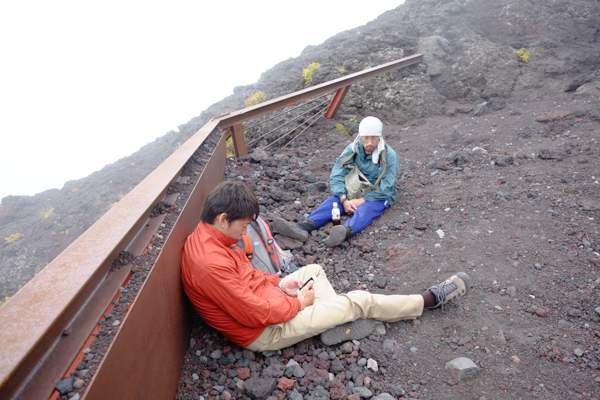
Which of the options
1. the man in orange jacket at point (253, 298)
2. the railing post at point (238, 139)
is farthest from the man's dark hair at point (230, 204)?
the railing post at point (238, 139)

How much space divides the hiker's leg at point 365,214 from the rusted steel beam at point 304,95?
2.85 m

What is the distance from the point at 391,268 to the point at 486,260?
3.11ft

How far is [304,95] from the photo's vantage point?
24.0 feet

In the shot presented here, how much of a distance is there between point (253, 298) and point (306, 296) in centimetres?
60

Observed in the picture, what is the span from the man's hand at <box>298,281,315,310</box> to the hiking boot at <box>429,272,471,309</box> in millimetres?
1091

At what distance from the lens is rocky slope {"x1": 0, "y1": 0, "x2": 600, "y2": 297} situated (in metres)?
8.57

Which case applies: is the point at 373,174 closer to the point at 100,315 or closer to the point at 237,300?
the point at 237,300

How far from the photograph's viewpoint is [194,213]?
10.3 ft

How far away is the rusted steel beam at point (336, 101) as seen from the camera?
8.12 meters

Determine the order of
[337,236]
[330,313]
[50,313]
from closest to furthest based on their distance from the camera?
1. [50,313]
2. [330,313]
3. [337,236]

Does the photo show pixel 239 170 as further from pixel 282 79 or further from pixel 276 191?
pixel 282 79

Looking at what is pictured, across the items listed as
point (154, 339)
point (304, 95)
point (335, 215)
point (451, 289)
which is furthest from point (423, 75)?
point (154, 339)

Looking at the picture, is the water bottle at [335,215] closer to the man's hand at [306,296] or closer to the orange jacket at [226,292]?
the man's hand at [306,296]

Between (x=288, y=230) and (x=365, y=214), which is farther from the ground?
(x=288, y=230)
